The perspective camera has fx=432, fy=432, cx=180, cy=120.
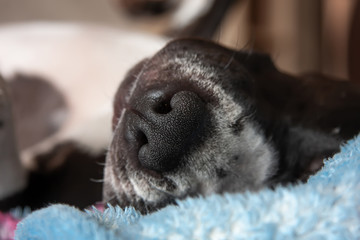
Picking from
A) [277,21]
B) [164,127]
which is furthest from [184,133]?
[277,21]

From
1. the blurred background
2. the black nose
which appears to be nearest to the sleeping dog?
the black nose

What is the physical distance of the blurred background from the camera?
199 cm

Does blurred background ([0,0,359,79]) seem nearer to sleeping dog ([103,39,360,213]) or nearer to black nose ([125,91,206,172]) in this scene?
sleeping dog ([103,39,360,213])

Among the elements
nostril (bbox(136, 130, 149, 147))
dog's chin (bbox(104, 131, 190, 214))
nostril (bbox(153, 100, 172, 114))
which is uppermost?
nostril (bbox(153, 100, 172, 114))

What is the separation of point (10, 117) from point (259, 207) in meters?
0.65

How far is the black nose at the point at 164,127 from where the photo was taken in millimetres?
509

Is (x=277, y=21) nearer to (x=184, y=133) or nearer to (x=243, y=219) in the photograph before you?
(x=184, y=133)

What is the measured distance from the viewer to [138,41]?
130 centimetres

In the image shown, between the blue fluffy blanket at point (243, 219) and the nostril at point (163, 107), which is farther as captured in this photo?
the nostril at point (163, 107)

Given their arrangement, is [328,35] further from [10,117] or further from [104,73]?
[10,117]

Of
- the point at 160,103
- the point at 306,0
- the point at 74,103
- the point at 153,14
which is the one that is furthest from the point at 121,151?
the point at 306,0

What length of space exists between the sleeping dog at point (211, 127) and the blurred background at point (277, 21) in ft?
3.81

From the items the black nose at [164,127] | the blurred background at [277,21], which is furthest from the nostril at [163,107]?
the blurred background at [277,21]

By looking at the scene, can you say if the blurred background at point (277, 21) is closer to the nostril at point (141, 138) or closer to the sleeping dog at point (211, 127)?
the sleeping dog at point (211, 127)
